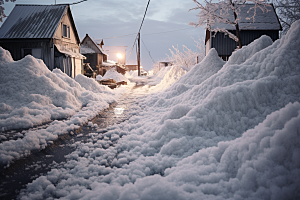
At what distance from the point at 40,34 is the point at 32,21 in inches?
81.5

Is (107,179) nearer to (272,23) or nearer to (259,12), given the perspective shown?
(272,23)

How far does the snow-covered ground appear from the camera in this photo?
1.70m

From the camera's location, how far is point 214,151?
229cm

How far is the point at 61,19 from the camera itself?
15.4m

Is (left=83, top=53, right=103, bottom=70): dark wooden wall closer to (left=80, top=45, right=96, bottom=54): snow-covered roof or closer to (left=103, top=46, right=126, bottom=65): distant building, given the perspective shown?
(left=80, top=45, right=96, bottom=54): snow-covered roof

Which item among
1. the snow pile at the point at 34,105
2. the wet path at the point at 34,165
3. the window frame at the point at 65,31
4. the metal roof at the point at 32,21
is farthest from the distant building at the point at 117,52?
the wet path at the point at 34,165

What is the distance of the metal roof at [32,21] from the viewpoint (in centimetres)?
1429

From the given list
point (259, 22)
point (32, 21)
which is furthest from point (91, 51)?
point (259, 22)

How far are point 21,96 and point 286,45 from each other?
6.48 m

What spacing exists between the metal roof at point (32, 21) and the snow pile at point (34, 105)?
410 inches

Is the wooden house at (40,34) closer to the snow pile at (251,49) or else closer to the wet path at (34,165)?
the wet path at (34,165)

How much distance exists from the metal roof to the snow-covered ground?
577 inches

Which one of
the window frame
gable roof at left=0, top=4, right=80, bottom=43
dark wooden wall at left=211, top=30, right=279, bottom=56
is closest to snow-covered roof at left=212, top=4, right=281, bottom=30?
dark wooden wall at left=211, top=30, right=279, bottom=56

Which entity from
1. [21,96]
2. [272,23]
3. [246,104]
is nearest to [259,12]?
[272,23]
